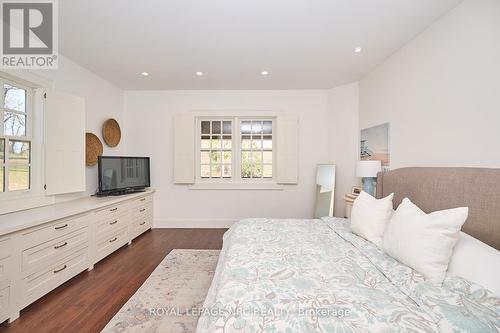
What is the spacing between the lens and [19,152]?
7.30 ft

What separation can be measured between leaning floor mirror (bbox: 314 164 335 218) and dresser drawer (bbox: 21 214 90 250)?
3399mm

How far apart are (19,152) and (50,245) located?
1165mm

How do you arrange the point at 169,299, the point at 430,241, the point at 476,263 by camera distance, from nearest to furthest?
the point at 476,263 < the point at 430,241 < the point at 169,299

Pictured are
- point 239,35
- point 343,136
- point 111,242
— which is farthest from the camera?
point 343,136

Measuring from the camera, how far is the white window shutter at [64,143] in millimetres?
2375

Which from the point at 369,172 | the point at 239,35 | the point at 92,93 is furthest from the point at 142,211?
the point at 369,172

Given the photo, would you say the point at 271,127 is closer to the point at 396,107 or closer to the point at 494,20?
the point at 396,107

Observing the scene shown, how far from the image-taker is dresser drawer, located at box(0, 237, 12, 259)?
1.51 meters

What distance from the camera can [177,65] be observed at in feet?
9.48

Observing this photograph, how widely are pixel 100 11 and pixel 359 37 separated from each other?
2.55m

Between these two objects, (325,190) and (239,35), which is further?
(325,190)

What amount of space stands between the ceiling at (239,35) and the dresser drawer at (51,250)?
211cm

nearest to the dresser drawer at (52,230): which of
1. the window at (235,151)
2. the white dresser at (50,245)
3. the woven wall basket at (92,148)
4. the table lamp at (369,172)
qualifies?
the white dresser at (50,245)

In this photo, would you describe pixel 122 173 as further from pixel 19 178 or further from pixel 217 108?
pixel 217 108
